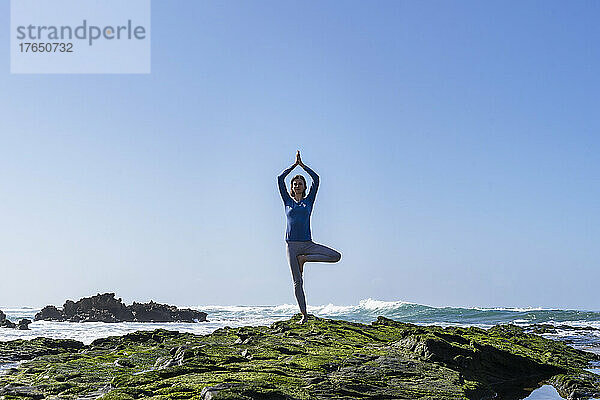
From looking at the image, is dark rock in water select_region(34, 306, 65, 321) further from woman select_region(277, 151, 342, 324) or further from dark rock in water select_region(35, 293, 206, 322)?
woman select_region(277, 151, 342, 324)

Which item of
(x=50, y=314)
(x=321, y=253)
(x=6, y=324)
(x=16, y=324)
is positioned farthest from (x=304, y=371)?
(x=50, y=314)

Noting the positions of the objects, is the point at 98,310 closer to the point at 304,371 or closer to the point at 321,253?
the point at 321,253

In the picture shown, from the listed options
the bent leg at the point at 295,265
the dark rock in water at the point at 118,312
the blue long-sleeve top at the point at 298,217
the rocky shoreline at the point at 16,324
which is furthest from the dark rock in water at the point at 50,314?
the blue long-sleeve top at the point at 298,217

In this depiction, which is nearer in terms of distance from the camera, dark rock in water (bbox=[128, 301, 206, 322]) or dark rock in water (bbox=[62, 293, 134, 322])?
dark rock in water (bbox=[62, 293, 134, 322])

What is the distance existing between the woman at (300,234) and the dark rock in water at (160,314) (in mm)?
46890

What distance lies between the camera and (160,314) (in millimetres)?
58031

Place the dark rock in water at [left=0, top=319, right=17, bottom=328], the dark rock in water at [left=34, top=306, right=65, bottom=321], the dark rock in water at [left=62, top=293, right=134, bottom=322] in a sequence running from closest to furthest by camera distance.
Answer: the dark rock in water at [left=0, top=319, right=17, bottom=328] → the dark rock in water at [left=62, top=293, right=134, bottom=322] → the dark rock in water at [left=34, top=306, right=65, bottom=321]

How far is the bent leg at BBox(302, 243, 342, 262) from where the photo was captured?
12047 millimetres

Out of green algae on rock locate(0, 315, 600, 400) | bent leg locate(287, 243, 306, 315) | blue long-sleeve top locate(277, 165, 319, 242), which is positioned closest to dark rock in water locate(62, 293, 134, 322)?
green algae on rock locate(0, 315, 600, 400)

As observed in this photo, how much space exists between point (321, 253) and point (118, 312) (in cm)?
4981

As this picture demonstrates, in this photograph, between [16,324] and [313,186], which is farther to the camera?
[16,324]

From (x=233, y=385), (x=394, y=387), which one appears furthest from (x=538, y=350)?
(x=233, y=385)

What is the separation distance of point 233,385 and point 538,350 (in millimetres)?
10718

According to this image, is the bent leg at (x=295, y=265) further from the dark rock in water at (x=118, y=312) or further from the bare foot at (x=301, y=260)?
the dark rock in water at (x=118, y=312)
